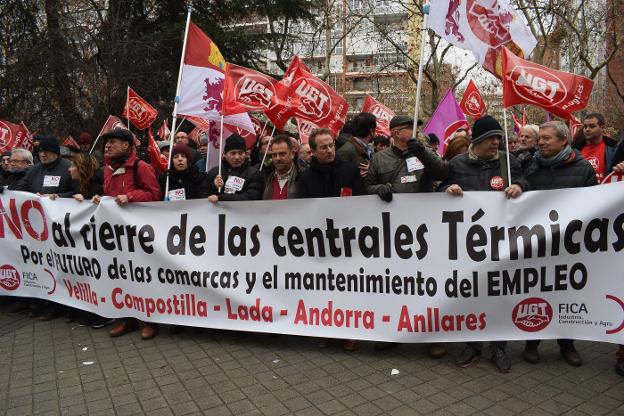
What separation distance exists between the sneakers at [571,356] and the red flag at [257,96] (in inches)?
137

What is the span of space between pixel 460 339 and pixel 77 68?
14.1 metres

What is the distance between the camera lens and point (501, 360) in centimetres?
389

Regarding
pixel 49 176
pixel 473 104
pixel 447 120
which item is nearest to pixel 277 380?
pixel 49 176

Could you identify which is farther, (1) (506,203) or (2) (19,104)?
(2) (19,104)

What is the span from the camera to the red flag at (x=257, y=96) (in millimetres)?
5398

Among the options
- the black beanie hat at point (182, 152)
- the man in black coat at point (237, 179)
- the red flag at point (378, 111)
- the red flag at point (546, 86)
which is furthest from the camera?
the red flag at point (378, 111)

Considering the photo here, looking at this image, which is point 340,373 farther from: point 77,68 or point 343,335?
point 77,68

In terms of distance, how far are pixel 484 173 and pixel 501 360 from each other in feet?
4.96

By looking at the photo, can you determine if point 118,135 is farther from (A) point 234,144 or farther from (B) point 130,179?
(A) point 234,144

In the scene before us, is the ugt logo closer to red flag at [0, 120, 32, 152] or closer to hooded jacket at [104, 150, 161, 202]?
hooded jacket at [104, 150, 161, 202]

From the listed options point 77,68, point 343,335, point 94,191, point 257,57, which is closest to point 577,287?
point 343,335

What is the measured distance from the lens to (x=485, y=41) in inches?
178

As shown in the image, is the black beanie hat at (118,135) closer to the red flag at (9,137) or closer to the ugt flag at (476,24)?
the ugt flag at (476,24)

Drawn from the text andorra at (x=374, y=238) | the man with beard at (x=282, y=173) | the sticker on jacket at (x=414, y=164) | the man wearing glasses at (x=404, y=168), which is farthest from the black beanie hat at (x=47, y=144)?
the sticker on jacket at (x=414, y=164)
